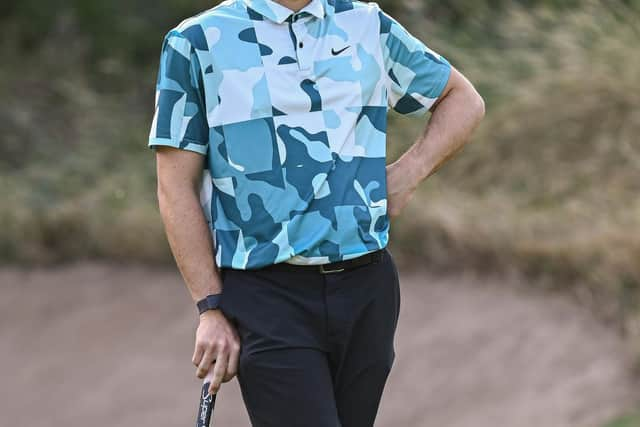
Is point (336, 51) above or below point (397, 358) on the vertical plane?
above

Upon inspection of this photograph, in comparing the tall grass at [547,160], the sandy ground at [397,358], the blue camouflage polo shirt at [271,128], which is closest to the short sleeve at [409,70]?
the blue camouflage polo shirt at [271,128]

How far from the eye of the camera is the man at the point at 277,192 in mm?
2781

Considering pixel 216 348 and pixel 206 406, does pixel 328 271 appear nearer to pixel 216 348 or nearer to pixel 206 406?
pixel 216 348

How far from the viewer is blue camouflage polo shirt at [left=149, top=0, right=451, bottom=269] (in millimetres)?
2777

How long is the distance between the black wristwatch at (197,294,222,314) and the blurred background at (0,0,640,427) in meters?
3.76

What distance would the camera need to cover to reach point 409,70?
119 inches

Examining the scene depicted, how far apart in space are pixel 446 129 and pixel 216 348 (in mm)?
762

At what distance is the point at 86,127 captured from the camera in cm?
1067

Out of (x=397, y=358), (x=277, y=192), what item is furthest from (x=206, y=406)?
(x=397, y=358)

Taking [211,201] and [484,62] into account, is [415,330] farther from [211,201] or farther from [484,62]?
[211,201]

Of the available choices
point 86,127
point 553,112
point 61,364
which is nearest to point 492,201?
point 553,112

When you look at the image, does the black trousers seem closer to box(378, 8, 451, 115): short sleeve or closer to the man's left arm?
the man's left arm

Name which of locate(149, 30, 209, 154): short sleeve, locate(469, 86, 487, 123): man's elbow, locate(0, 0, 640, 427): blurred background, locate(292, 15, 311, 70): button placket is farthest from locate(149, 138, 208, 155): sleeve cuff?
locate(0, 0, 640, 427): blurred background

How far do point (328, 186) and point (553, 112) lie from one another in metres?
5.58
